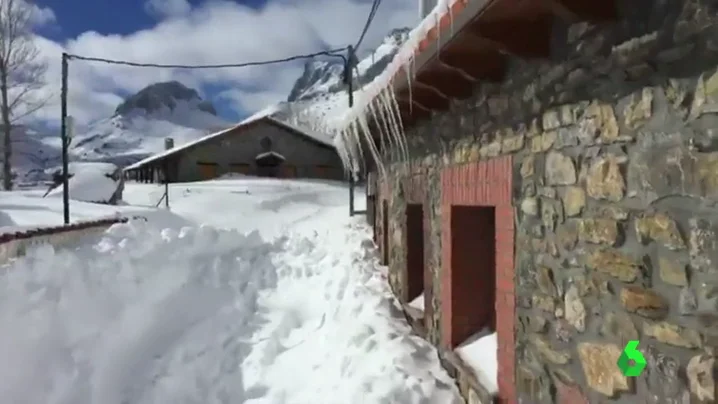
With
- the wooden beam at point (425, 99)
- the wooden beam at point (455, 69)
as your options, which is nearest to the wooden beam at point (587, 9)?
the wooden beam at point (455, 69)

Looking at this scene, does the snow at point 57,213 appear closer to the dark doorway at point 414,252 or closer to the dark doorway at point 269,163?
the dark doorway at point 414,252

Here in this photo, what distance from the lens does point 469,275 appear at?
374cm

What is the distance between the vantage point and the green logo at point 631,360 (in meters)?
1.83

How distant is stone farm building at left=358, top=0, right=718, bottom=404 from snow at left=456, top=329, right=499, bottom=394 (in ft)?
0.20

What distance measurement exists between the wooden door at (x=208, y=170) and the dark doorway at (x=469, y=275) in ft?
73.2

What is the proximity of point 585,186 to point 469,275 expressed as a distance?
66.5 inches

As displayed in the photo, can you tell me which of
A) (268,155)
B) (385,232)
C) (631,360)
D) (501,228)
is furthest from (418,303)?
(268,155)

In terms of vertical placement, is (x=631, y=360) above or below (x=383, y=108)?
below

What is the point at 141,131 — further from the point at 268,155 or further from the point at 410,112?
the point at 410,112

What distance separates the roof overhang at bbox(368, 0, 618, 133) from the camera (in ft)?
6.87

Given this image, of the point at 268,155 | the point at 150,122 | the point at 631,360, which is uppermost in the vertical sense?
the point at 150,122

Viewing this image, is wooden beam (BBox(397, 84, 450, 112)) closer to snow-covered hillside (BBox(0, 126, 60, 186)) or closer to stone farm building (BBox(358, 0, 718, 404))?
stone farm building (BBox(358, 0, 718, 404))

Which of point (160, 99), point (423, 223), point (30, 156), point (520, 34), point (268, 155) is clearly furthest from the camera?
point (160, 99)

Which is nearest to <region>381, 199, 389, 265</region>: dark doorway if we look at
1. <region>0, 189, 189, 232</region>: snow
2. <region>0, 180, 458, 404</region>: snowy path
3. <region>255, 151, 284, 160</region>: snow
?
<region>0, 180, 458, 404</region>: snowy path
